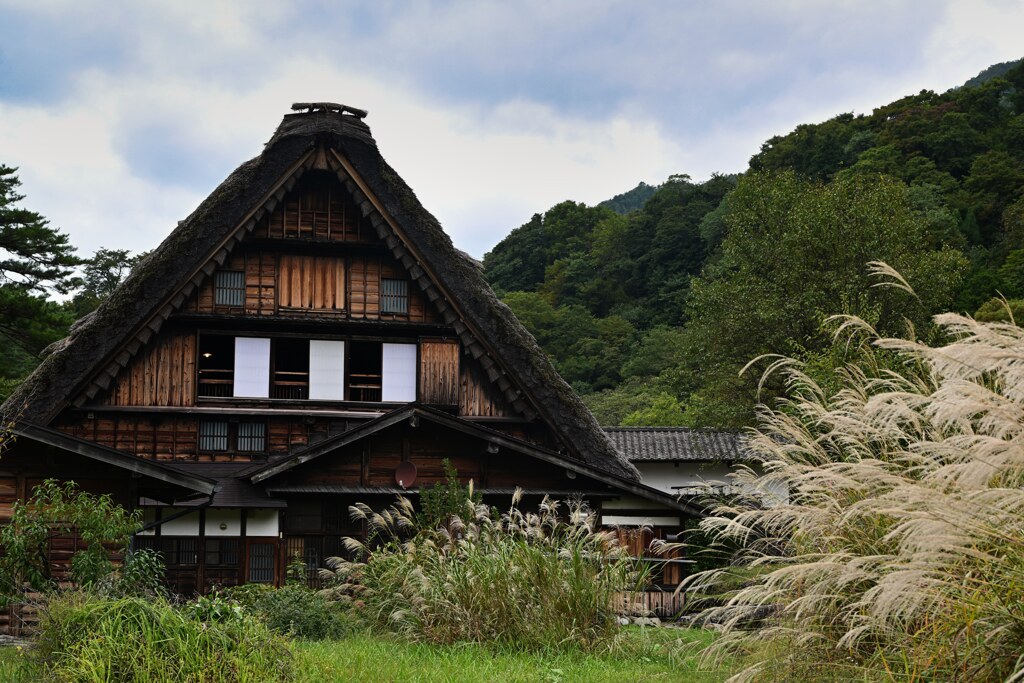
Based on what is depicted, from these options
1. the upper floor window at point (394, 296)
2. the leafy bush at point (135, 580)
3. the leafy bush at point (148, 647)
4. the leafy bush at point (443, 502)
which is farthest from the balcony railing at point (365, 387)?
the leafy bush at point (148, 647)

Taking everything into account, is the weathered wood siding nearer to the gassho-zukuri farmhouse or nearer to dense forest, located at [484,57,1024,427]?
the gassho-zukuri farmhouse

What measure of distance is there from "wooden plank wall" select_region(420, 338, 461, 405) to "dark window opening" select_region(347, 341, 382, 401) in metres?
0.93

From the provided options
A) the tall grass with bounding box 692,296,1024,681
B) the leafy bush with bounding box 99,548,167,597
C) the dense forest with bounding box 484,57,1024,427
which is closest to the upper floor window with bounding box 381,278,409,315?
the dense forest with bounding box 484,57,1024,427

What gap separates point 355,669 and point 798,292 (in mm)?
22121

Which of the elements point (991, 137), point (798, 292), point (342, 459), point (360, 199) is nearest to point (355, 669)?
point (342, 459)

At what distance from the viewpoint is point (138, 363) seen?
1812 centimetres

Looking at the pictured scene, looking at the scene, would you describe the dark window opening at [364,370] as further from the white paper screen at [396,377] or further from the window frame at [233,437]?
the window frame at [233,437]

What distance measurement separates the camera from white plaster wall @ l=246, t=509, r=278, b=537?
17031 mm

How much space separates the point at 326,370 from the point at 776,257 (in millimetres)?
14288

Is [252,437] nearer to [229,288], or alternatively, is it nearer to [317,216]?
[229,288]

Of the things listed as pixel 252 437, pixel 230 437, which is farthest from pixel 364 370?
pixel 230 437

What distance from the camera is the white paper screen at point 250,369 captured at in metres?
18.7

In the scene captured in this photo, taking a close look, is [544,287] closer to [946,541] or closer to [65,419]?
[65,419]

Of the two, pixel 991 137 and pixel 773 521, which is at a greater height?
pixel 991 137
